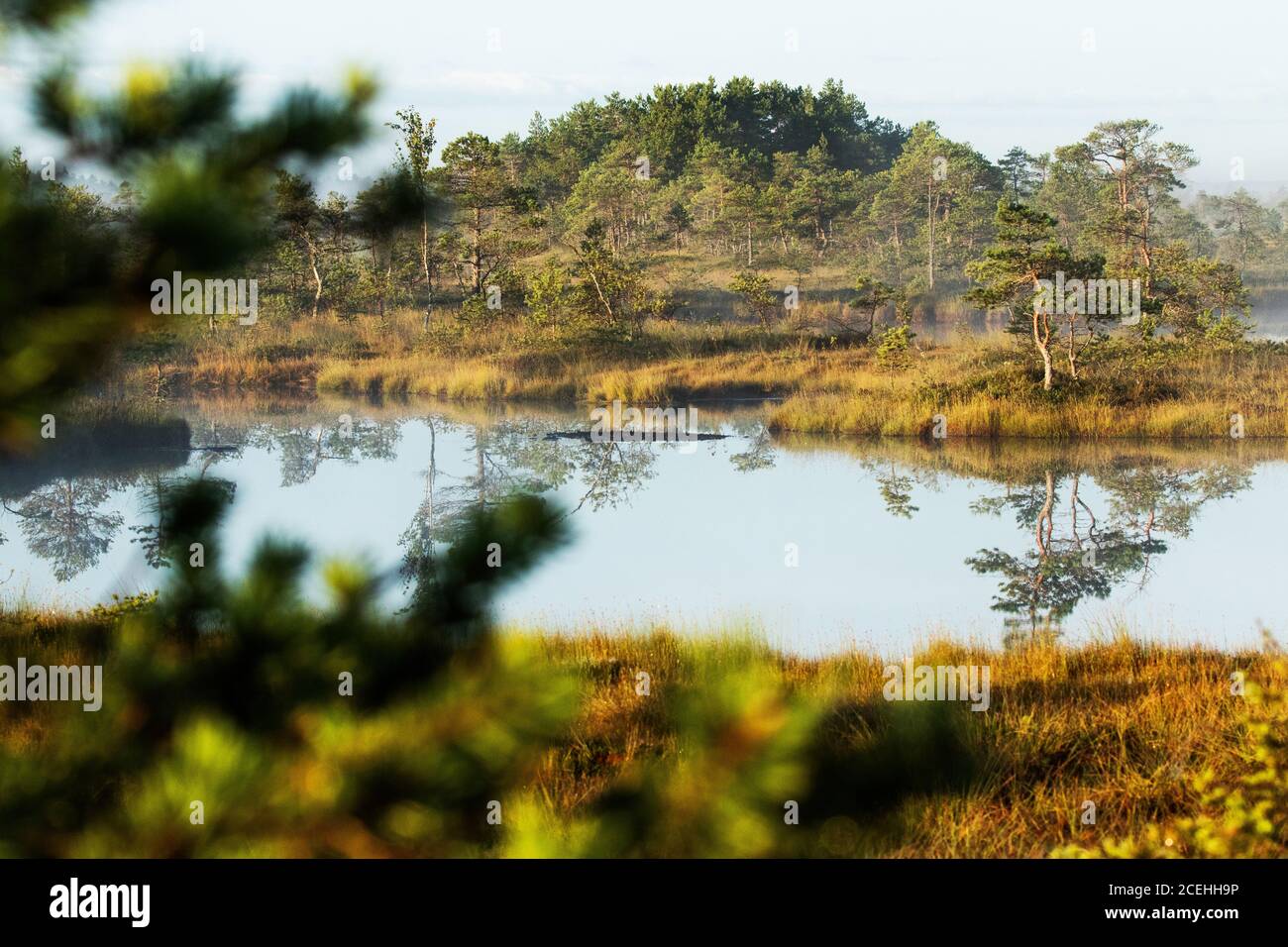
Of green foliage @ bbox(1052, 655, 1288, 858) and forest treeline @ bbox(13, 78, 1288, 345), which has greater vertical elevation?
forest treeline @ bbox(13, 78, 1288, 345)

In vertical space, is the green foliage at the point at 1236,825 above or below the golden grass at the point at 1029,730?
above

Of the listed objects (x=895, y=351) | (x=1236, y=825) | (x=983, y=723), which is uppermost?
(x=895, y=351)

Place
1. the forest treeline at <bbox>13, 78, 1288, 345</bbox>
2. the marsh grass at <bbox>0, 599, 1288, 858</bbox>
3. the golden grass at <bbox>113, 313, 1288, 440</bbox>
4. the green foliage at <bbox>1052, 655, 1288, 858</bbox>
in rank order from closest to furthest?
the green foliage at <bbox>1052, 655, 1288, 858</bbox> < the marsh grass at <bbox>0, 599, 1288, 858</bbox> < the golden grass at <bbox>113, 313, 1288, 440</bbox> < the forest treeline at <bbox>13, 78, 1288, 345</bbox>

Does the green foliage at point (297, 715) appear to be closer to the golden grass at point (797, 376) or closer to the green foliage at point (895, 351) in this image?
the golden grass at point (797, 376)

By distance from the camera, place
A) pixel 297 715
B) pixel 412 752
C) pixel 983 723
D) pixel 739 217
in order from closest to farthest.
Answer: pixel 412 752, pixel 297 715, pixel 983 723, pixel 739 217

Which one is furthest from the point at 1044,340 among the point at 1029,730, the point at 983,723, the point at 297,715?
the point at 297,715

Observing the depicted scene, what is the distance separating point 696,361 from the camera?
30281 millimetres

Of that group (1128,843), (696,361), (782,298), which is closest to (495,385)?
(696,361)

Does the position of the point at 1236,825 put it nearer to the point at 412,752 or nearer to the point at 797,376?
the point at 412,752

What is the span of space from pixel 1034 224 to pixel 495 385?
13845 millimetres

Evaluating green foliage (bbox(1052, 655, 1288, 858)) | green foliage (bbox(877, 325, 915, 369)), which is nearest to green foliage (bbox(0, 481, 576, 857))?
green foliage (bbox(1052, 655, 1288, 858))

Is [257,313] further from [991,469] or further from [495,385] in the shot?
[991,469]

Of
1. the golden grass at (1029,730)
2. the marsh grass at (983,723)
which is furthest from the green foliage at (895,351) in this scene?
the golden grass at (1029,730)

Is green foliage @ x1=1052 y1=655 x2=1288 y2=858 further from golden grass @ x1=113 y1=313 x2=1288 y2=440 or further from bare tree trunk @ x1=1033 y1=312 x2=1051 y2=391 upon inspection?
bare tree trunk @ x1=1033 y1=312 x2=1051 y2=391
